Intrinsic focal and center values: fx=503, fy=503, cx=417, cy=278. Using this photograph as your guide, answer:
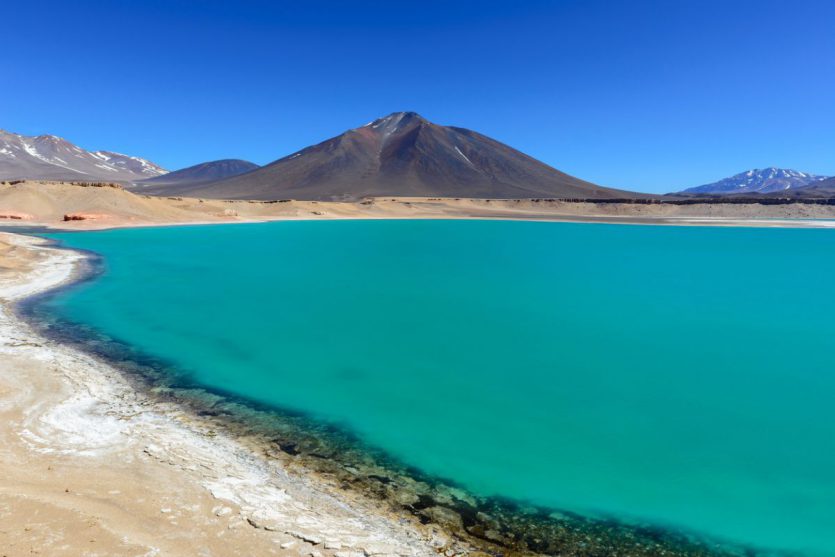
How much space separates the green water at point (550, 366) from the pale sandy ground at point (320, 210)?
27.4 metres

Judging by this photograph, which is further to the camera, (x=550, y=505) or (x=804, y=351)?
(x=804, y=351)

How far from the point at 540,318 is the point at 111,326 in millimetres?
12832

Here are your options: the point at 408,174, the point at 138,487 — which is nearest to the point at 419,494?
the point at 138,487

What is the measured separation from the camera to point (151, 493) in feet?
18.5

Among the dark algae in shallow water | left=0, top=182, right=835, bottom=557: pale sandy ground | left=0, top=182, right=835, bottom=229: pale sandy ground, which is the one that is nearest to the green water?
the dark algae in shallow water

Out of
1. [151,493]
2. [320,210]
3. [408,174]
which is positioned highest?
[408,174]

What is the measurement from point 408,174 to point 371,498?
15211 centimetres

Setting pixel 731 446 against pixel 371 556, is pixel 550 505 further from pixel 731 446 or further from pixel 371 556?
pixel 731 446

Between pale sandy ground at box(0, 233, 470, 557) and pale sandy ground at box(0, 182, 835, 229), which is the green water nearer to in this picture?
pale sandy ground at box(0, 233, 470, 557)

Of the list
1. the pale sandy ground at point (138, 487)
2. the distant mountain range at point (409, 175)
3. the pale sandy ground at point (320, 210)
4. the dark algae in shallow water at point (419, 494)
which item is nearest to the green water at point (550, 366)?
the dark algae in shallow water at point (419, 494)

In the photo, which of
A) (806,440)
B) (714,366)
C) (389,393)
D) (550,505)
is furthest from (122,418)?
(714,366)

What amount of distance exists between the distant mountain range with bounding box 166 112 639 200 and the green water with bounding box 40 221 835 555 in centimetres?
9187

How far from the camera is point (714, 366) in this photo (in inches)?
477

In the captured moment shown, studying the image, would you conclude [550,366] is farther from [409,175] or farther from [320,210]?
[409,175]
